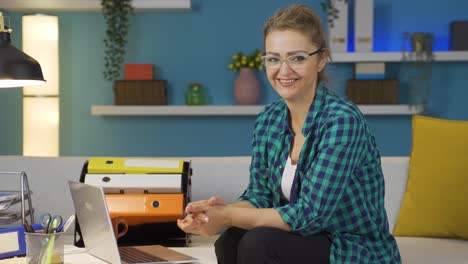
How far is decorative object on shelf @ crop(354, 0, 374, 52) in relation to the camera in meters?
4.73

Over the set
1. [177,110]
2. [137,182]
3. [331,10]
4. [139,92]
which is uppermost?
[331,10]

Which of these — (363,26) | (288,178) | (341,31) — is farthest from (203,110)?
(288,178)

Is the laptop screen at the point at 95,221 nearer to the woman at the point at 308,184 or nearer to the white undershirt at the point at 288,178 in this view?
the woman at the point at 308,184

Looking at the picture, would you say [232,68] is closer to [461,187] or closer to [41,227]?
[461,187]

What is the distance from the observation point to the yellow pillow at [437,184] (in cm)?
250

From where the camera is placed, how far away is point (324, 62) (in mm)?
2045

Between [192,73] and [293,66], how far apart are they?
3043mm

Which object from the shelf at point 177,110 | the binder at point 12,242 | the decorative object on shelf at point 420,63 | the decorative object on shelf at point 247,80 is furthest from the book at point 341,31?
the binder at point 12,242

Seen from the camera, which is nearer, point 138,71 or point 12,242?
point 12,242

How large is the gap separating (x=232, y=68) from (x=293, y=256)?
3.12 metres

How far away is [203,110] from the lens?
4.78 metres

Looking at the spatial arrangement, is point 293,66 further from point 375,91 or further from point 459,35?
point 459,35

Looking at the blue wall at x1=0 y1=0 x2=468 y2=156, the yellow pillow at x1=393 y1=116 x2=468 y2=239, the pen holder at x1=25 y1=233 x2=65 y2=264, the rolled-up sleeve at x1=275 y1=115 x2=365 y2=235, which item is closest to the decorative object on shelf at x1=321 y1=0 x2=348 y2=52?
the blue wall at x1=0 y1=0 x2=468 y2=156

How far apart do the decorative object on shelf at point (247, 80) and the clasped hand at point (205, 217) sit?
→ 9.63 ft
